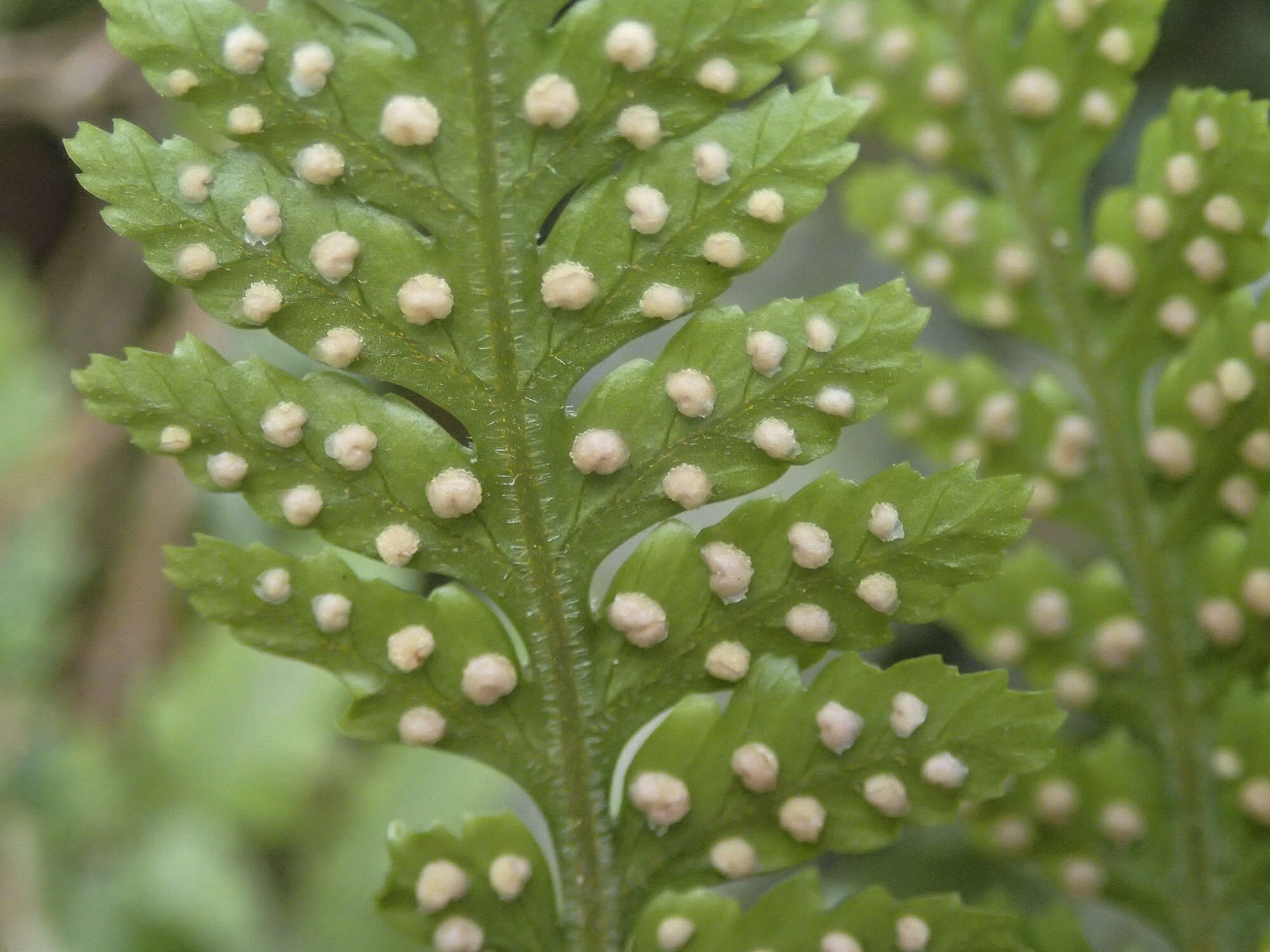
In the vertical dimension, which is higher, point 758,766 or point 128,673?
point 758,766

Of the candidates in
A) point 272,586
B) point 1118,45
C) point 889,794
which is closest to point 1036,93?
point 1118,45

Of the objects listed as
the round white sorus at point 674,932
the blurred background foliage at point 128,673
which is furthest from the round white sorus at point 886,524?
the blurred background foliage at point 128,673

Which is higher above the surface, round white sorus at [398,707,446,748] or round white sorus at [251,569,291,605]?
round white sorus at [251,569,291,605]

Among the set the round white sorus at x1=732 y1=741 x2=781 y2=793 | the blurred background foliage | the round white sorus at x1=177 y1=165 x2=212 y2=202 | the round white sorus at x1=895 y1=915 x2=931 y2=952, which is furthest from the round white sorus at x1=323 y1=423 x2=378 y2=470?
the blurred background foliage

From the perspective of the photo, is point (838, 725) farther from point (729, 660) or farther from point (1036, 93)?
point (1036, 93)

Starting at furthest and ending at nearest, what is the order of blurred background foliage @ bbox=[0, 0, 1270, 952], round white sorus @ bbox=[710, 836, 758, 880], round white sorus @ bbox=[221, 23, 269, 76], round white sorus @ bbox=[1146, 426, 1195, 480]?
blurred background foliage @ bbox=[0, 0, 1270, 952] → round white sorus @ bbox=[1146, 426, 1195, 480] → round white sorus @ bbox=[710, 836, 758, 880] → round white sorus @ bbox=[221, 23, 269, 76]

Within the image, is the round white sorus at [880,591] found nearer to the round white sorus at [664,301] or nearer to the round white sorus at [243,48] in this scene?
the round white sorus at [664,301]

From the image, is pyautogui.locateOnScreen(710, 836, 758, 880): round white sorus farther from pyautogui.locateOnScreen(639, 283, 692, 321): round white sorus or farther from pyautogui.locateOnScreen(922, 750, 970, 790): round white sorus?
pyautogui.locateOnScreen(639, 283, 692, 321): round white sorus
